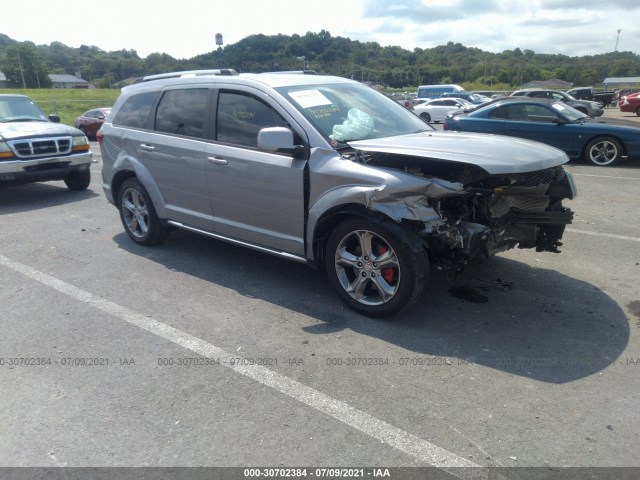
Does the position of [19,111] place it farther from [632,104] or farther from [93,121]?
[632,104]

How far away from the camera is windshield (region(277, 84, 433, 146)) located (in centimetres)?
445

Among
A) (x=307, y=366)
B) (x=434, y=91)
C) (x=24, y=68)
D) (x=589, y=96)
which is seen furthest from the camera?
(x=24, y=68)

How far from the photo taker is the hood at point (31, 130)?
8.70 meters

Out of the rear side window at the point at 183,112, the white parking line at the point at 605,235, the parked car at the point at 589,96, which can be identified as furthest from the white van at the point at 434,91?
the rear side window at the point at 183,112

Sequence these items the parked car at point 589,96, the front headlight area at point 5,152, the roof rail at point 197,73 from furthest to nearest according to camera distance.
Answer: the parked car at point 589,96, the front headlight area at point 5,152, the roof rail at point 197,73

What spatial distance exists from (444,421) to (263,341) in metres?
1.50

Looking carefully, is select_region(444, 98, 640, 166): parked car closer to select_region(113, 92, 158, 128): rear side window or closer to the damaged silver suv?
the damaged silver suv

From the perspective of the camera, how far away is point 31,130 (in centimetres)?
902

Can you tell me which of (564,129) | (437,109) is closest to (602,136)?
(564,129)

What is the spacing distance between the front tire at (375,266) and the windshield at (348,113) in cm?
82

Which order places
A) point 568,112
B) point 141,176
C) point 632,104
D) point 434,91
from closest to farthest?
A: 1. point 141,176
2. point 568,112
3. point 632,104
4. point 434,91

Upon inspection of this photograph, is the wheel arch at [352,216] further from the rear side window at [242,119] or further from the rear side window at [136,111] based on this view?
the rear side window at [136,111]

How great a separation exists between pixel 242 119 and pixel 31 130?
6091 millimetres

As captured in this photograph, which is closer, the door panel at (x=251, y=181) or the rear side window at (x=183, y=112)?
the door panel at (x=251, y=181)
